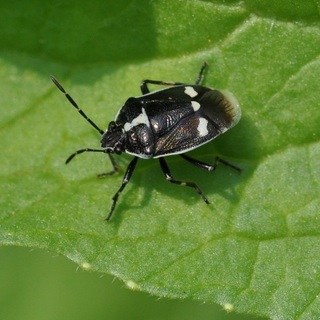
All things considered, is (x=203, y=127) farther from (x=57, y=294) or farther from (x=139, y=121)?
(x=57, y=294)

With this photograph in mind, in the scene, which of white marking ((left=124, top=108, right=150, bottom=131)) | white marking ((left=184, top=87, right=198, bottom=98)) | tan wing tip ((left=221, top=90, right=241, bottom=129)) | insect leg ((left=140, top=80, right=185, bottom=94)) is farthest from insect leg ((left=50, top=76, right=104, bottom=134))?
tan wing tip ((left=221, top=90, right=241, bottom=129))

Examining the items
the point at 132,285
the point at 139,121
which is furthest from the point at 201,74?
the point at 132,285

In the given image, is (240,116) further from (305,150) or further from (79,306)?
(79,306)

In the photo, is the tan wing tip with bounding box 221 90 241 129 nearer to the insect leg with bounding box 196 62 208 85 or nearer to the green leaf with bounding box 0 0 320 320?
the green leaf with bounding box 0 0 320 320

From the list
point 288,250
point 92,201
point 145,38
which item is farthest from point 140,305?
point 145,38

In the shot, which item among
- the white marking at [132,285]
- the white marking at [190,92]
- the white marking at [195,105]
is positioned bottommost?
the white marking at [132,285]

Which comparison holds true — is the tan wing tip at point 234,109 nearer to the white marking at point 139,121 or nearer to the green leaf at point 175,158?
the green leaf at point 175,158

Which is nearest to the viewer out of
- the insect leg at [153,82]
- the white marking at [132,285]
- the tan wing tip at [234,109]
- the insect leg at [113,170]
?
the white marking at [132,285]

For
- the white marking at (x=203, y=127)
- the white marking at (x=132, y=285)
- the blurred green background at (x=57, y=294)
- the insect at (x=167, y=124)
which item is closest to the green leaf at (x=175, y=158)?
the white marking at (x=132, y=285)

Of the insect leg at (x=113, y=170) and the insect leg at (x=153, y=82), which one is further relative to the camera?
the insect leg at (x=113, y=170)
